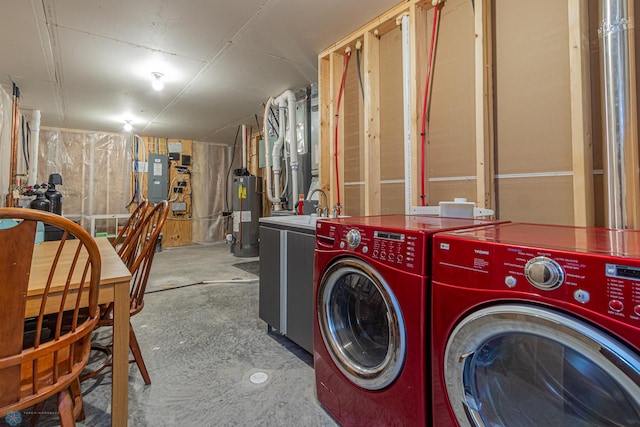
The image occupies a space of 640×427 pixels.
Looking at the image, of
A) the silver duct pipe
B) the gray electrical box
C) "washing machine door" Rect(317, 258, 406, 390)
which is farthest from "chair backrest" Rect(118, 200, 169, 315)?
the gray electrical box

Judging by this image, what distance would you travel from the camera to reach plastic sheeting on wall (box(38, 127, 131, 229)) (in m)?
5.42

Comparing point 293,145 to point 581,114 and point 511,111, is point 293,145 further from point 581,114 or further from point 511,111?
point 581,114

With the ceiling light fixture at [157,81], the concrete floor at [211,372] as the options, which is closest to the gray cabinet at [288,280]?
the concrete floor at [211,372]

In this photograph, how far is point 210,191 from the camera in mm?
6871

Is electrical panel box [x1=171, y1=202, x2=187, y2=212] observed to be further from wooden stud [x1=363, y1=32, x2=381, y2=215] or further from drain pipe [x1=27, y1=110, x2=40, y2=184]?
wooden stud [x1=363, y1=32, x2=381, y2=215]

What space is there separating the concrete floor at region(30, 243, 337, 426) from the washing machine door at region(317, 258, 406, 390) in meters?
0.37

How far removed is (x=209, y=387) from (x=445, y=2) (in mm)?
2797

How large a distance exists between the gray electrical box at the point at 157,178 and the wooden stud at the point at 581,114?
6.44 meters

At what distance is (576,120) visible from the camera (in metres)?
1.45

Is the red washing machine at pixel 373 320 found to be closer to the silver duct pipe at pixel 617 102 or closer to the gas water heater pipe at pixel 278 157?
the silver duct pipe at pixel 617 102

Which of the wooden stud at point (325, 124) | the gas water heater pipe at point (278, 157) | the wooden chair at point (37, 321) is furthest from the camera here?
the gas water heater pipe at point (278, 157)

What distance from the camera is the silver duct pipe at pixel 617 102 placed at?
1268mm

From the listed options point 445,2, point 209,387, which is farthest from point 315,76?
point 209,387

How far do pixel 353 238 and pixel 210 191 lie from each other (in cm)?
619
